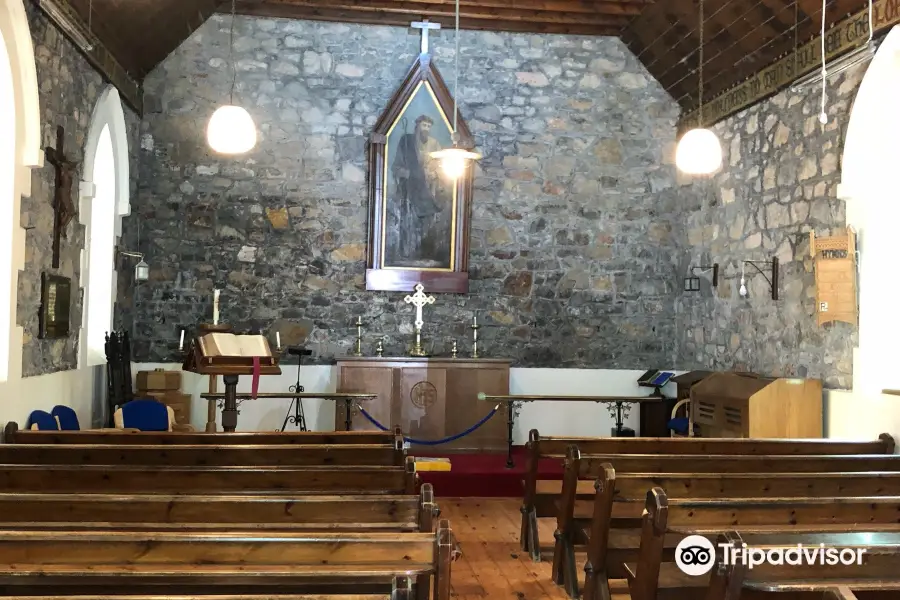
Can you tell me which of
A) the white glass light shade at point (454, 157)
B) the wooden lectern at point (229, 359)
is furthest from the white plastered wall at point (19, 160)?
the white glass light shade at point (454, 157)

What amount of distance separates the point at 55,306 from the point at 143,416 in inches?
44.1

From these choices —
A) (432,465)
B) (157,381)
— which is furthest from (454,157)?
(157,381)

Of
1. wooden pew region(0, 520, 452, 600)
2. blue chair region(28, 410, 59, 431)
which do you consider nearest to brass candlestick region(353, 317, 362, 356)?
blue chair region(28, 410, 59, 431)

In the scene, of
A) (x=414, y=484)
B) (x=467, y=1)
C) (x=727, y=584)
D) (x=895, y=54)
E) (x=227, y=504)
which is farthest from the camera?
(x=467, y=1)

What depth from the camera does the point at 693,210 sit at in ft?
30.7

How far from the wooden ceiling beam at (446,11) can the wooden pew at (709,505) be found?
5840 mm

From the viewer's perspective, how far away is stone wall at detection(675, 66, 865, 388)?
669 cm

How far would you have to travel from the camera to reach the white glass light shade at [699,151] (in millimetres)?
7191

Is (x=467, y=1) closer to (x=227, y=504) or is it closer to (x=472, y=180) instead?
(x=472, y=180)

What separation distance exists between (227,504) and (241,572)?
27.2 inches

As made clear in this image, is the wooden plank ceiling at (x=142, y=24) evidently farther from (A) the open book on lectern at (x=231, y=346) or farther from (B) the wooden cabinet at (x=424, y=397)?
(B) the wooden cabinet at (x=424, y=397)

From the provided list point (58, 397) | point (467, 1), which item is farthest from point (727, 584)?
point (467, 1)

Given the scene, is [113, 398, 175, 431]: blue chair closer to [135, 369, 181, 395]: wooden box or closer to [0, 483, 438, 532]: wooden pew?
[135, 369, 181, 395]: wooden box

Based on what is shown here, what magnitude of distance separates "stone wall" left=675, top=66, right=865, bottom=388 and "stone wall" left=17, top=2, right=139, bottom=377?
18.8ft
